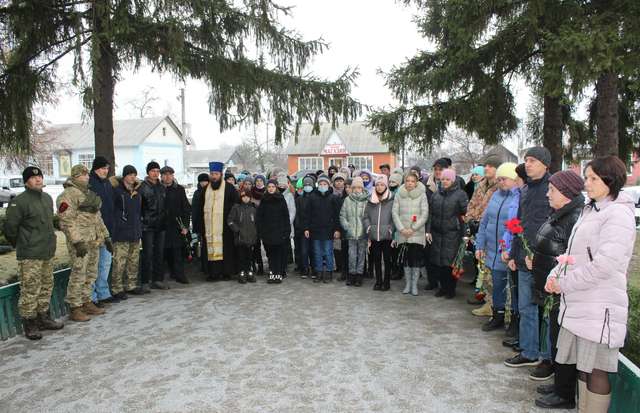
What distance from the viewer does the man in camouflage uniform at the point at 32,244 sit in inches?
196

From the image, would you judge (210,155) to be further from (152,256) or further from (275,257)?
(275,257)

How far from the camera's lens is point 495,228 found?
16.8 ft

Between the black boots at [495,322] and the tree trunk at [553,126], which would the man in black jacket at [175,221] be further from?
the tree trunk at [553,126]

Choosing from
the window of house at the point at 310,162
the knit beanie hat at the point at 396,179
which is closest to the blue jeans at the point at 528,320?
the knit beanie hat at the point at 396,179

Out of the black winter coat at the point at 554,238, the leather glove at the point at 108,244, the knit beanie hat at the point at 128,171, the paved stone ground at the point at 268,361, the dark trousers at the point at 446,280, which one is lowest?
the paved stone ground at the point at 268,361

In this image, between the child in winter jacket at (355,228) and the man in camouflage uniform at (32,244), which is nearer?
the man in camouflage uniform at (32,244)

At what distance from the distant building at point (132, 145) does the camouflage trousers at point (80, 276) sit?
36866mm

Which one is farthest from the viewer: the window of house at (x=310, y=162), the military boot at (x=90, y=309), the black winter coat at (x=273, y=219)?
the window of house at (x=310, y=162)

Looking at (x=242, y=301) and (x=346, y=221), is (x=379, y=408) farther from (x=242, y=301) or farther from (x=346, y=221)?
(x=346, y=221)

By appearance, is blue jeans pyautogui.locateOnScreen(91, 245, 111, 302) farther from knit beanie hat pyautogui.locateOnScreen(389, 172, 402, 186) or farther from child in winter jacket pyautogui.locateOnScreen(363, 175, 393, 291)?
knit beanie hat pyautogui.locateOnScreen(389, 172, 402, 186)

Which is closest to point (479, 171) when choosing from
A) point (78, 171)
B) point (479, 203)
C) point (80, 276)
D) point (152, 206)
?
point (479, 203)

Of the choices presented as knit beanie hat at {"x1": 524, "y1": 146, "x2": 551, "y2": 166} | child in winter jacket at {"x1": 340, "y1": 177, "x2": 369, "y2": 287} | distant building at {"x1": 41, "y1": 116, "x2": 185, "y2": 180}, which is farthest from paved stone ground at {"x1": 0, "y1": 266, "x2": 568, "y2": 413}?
distant building at {"x1": 41, "y1": 116, "x2": 185, "y2": 180}

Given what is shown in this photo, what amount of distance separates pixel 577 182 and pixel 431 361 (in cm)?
211

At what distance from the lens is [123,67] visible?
854cm
